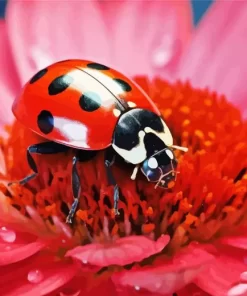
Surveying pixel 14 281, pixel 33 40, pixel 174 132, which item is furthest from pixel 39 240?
pixel 33 40

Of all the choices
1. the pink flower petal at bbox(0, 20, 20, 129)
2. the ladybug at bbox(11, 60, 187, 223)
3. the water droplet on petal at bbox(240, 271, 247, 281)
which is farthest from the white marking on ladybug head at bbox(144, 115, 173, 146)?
the pink flower petal at bbox(0, 20, 20, 129)

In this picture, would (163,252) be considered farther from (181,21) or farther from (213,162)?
(181,21)

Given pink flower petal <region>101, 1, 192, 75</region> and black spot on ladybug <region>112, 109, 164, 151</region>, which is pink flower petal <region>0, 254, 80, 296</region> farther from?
pink flower petal <region>101, 1, 192, 75</region>

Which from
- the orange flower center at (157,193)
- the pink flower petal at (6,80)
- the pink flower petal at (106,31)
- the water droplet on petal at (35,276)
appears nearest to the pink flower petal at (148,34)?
the pink flower petal at (106,31)

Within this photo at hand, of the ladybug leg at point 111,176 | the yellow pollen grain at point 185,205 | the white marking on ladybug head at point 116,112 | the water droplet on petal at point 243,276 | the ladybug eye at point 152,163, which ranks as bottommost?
the water droplet on petal at point 243,276

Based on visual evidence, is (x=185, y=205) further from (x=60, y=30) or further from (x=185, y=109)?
(x=60, y=30)

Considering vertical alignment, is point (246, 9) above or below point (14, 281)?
above

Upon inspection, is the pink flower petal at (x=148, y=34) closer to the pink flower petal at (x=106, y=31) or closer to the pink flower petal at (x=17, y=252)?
the pink flower petal at (x=106, y=31)
